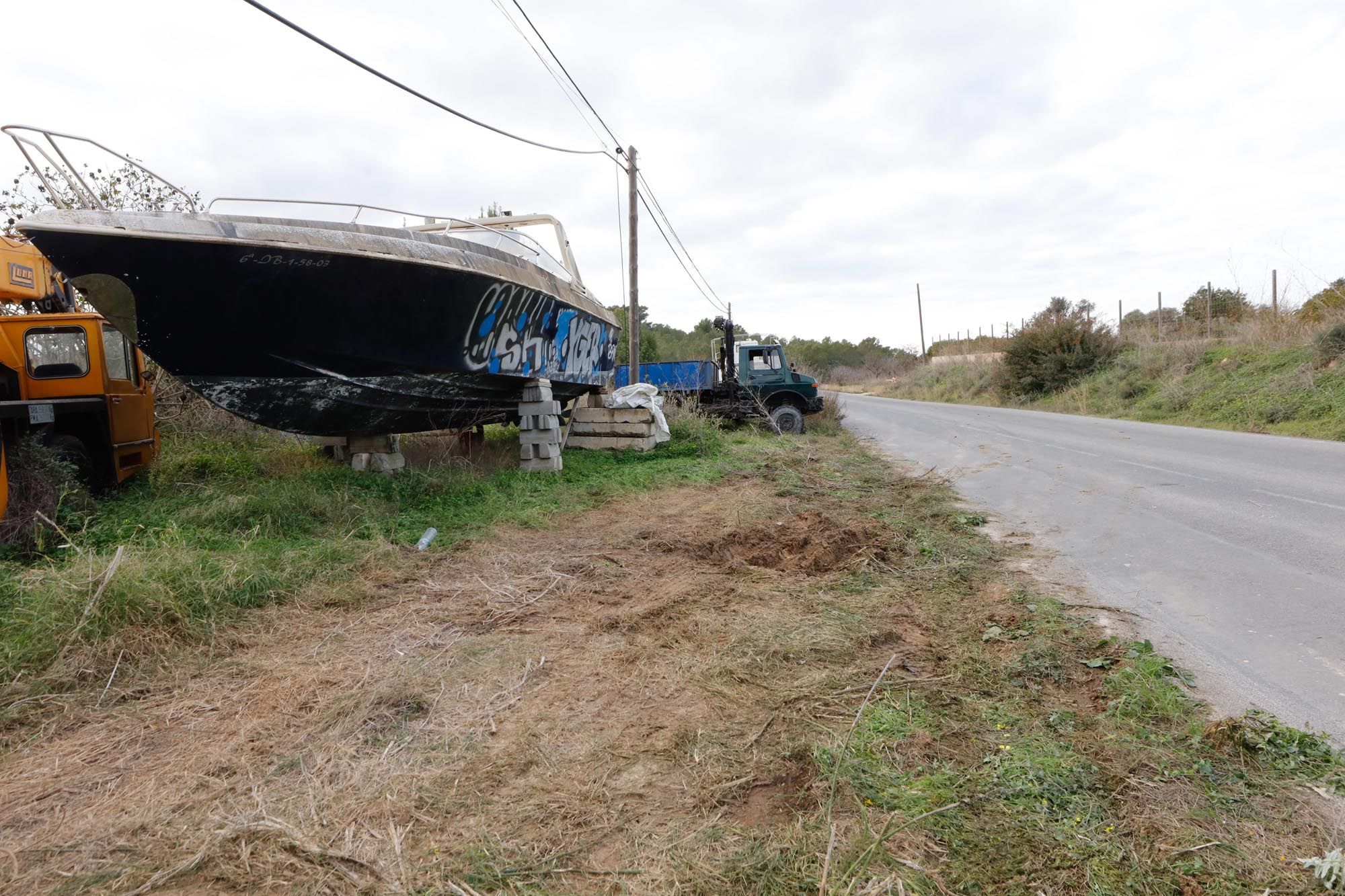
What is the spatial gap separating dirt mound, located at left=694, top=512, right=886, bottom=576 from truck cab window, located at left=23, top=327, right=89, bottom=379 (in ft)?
21.6

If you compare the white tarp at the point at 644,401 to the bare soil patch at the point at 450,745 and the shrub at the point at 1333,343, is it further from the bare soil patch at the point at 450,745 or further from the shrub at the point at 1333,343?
the shrub at the point at 1333,343

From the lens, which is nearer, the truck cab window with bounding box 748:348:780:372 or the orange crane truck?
the orange crane truck

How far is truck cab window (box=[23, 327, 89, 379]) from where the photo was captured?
730cm

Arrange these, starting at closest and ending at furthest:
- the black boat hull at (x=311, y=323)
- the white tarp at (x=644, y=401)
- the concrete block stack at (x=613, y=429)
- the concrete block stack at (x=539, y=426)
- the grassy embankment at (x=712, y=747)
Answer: the grassy embankment at (x=712, y=747) → the black boat hull at (x=311, y=323) → the concrete block stack at (x=539, y=426) → the concrete block stack at (x=613, y=429) → the white tarp at (x=644, y=401)

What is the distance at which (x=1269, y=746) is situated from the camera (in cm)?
267

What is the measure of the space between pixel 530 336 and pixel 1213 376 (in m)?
18.7

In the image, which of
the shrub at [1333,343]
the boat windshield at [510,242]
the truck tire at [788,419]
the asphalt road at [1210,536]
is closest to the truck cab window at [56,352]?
the boat windshield at [510,242]

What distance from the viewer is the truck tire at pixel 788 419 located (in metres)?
16.1

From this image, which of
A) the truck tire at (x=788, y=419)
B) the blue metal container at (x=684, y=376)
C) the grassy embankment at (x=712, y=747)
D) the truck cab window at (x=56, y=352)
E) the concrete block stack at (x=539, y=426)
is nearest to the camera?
the grassy embankment at (x=712, y=747)

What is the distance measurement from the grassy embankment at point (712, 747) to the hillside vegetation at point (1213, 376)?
519 inches

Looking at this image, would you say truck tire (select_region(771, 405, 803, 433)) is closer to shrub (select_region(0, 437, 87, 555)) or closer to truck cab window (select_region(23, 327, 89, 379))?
truck cab window (select_region(23, 327, 89, 379))

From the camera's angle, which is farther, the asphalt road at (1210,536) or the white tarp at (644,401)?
the white tarp at (644,401)

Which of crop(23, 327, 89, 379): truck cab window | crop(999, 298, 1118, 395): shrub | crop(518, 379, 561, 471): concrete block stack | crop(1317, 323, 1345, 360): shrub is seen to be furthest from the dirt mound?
crop(999, 298, 1118, 395): shrub

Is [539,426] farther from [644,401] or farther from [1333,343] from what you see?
[1333,343]
